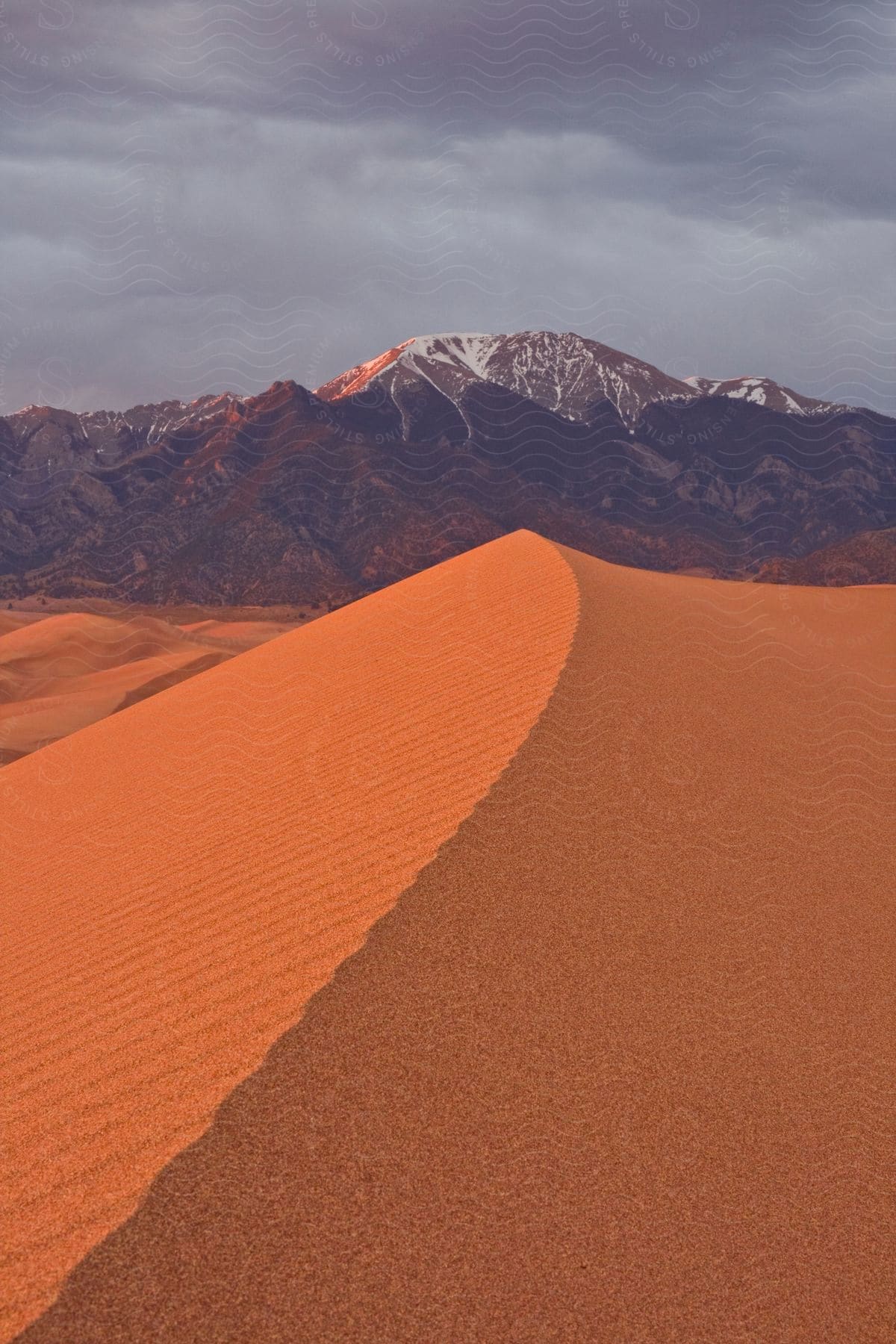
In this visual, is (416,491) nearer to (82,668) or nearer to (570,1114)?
(82,668)

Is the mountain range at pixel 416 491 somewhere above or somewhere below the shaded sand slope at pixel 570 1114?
above

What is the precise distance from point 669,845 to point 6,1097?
3.69 metres

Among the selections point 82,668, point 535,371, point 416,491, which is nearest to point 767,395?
point 535,371

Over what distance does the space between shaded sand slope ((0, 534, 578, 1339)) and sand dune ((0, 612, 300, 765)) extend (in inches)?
320

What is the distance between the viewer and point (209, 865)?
6.27 meters

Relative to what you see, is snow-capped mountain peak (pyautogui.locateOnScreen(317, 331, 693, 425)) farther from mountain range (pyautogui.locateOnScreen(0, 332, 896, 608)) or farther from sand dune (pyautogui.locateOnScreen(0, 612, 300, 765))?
sand dune (pyautogui.locateOnScreen(0, 612, 300, 765))

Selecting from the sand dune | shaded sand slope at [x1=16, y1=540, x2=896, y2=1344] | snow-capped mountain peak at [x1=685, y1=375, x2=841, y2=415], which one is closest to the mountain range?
snow-capped mountain peak at [x1=685, y1=375, x2=841, y2=415]

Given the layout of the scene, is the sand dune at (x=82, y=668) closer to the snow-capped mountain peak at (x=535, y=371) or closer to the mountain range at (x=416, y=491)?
the mountain range at (x=416, y=491)

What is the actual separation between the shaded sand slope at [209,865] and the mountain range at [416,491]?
43427mm

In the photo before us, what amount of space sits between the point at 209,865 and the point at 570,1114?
2.98 m

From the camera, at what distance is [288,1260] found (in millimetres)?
3289

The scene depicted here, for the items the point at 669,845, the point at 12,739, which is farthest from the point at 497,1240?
the point at 12,739

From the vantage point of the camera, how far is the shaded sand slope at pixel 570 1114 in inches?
129

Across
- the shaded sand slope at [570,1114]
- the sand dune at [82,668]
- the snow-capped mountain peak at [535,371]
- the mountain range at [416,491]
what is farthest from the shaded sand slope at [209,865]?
the snow-capped mountain peak at [535,371]
